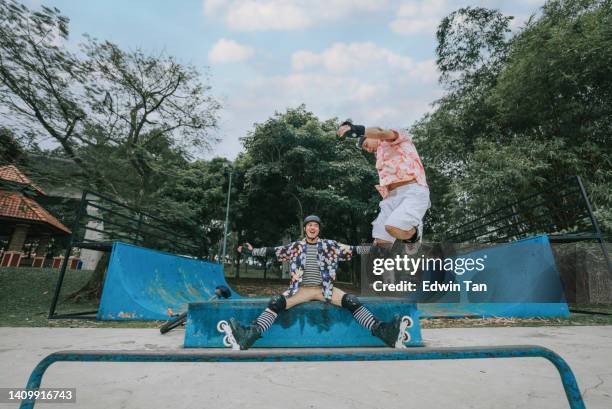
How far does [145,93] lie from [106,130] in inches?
80.6

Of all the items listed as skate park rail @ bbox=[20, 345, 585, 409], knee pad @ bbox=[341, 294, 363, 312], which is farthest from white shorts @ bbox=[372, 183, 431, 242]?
skate park rail @ bbox=[20, 345, 585, 409]

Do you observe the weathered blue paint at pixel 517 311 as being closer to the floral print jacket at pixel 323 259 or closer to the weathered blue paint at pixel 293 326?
the weathered blue paint at pixel 293 326

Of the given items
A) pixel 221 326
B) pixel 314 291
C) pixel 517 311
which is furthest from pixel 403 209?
pixel 517 311

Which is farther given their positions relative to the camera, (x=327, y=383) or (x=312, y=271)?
(x=312, y=271)

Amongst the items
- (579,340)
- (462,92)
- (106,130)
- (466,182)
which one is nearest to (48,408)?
(579,340)

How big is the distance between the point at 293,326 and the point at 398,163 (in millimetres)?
2041

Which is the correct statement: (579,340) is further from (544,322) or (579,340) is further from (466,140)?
(466,140)

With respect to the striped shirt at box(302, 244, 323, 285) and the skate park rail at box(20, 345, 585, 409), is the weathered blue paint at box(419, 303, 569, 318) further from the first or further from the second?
the skate park rail at box(20, 345, 585, 409)

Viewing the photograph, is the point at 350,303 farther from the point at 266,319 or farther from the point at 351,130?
the point at 351,130

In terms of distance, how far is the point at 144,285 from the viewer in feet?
20.2

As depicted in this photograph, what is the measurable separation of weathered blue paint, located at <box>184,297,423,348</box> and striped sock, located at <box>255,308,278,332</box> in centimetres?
23

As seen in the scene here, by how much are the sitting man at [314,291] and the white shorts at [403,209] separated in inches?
18.0

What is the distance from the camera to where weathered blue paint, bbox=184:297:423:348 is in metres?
→ 3.40

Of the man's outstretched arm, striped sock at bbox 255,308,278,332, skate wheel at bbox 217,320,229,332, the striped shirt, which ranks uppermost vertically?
the man's outstretched arm
